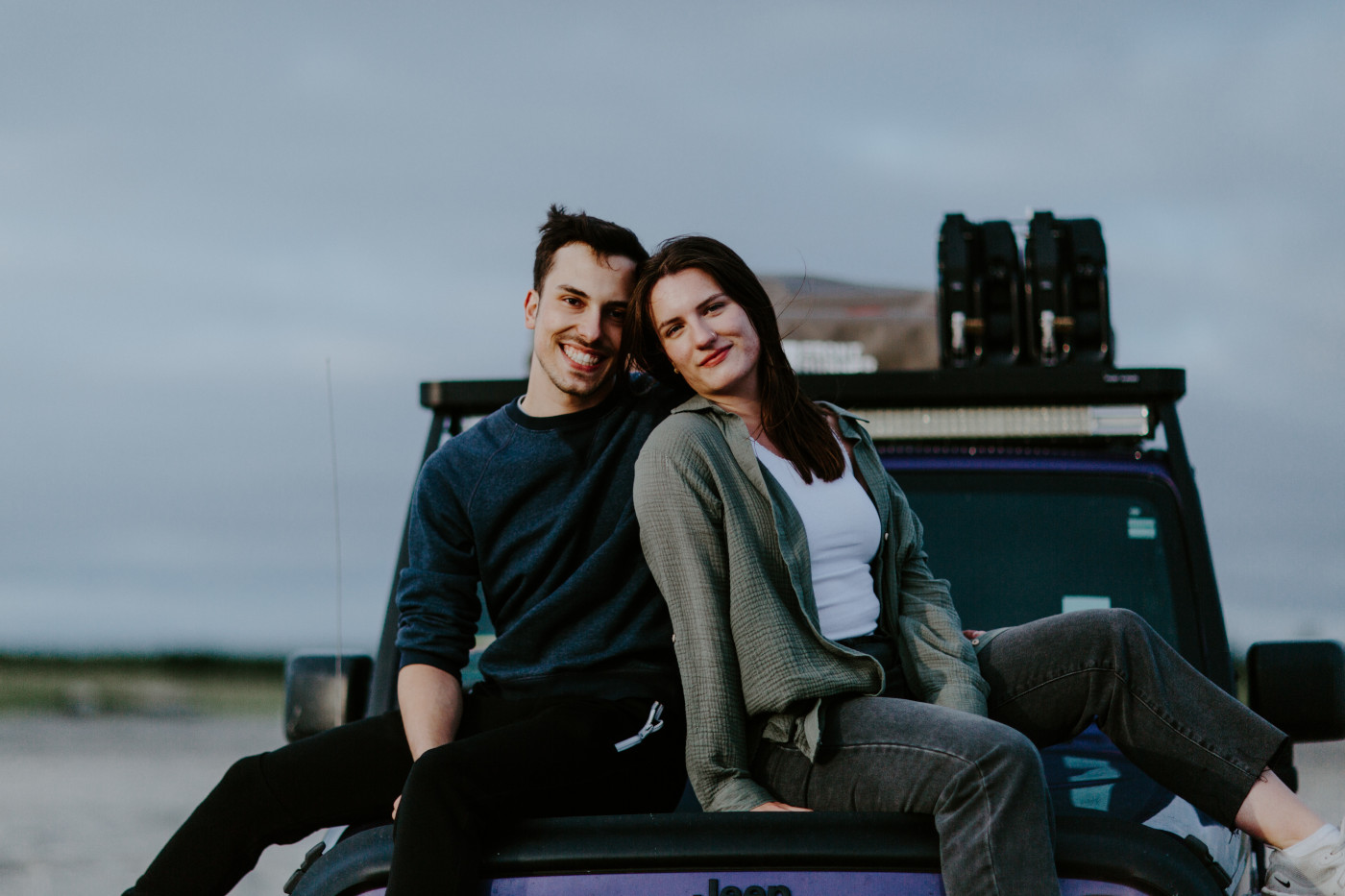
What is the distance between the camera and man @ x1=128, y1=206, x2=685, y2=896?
2.41 metres

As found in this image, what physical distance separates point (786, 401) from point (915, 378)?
952 millimetres

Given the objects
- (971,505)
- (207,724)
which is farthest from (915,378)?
(207,724)

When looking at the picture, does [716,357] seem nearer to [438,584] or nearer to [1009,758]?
[438,584]

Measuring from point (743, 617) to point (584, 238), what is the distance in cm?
94

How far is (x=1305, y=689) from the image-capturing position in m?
2.95

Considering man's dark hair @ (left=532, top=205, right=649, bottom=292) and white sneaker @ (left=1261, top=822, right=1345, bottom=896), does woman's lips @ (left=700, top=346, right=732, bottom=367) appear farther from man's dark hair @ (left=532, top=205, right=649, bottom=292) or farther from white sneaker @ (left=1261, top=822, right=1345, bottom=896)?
white sneaker @ (left=1261, top=822, right=1345, bottom=896)

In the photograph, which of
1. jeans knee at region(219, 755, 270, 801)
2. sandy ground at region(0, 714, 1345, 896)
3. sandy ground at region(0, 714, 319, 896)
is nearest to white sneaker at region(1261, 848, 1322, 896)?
jeans knee at region(219, 755, 270, 801)

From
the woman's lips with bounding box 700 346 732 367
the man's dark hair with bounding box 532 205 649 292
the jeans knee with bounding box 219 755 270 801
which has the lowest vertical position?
the jeans knee with bounding box 219 755 270 801

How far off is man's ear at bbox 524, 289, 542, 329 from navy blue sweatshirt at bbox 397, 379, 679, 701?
238 millimetres

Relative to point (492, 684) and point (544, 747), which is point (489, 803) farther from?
point (492, 684)

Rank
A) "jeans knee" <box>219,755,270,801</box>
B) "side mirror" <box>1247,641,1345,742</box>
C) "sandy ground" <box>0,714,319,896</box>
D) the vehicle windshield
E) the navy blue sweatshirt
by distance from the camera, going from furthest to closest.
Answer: "sandy ground" <box>0,714,319,896</box> < the vehicle windshield < "side mirror" <box>1247,641,1345,742</box> < the navy blue sweatshirt < "jeans knee" <box>219,755,270,801</box>

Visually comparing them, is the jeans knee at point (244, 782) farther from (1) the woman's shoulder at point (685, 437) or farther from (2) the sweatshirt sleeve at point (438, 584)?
(1) the woman's shoulder at point (685, 437)

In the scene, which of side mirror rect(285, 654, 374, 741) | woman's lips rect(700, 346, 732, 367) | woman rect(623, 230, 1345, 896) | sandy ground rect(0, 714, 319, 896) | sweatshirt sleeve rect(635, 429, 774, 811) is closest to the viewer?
woman rect(623, 230, 1345, 896)

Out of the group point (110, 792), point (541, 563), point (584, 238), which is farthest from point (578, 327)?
point (110, 792)
